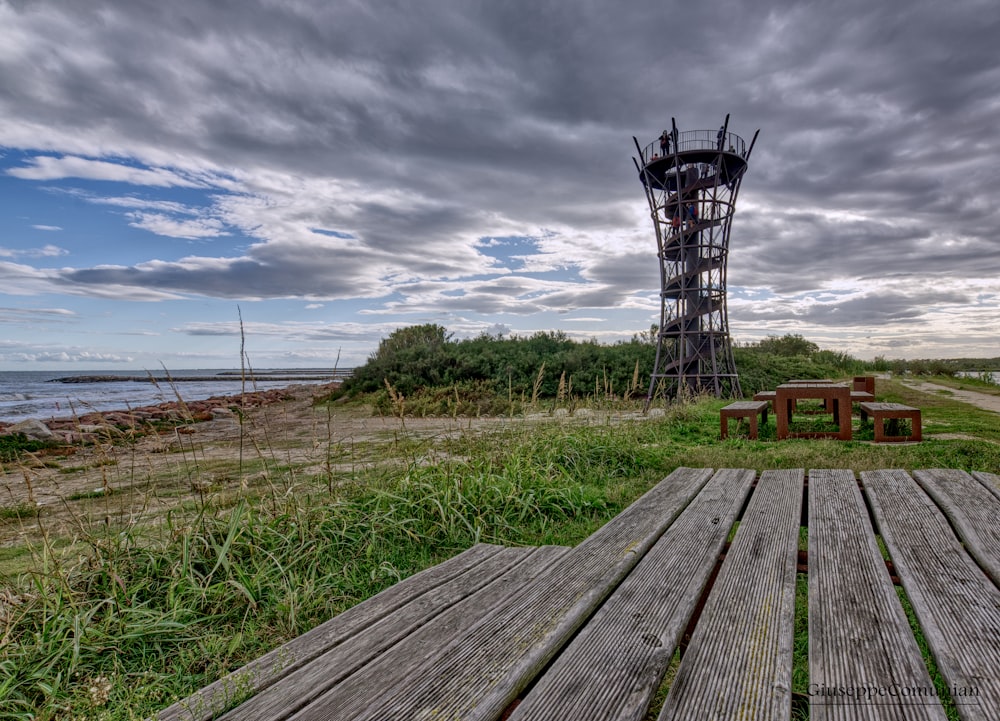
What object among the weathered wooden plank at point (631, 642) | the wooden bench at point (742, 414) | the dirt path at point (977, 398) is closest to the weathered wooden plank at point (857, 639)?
the weathered wooden plank at point (631, 642)

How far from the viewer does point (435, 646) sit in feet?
4.58

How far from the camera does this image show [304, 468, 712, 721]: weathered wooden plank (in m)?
1.12

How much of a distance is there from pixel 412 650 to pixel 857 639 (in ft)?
3.48

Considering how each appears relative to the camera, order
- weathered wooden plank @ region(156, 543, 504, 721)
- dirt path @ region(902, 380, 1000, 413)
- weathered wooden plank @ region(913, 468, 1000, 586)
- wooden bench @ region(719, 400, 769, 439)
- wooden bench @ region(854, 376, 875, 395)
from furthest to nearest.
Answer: dirt path @ region(902, 380, 1000, 413) → wooden bench @ region(854, 376, 875, 395) → wooden bench @ region(719, 400, 769, 439) → weathered wooden plank @ region(913, 468, 1000, 586) → weathered wooden plank @ region(156, 543, 504, 721)

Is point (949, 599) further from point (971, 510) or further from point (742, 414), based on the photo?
point (742, 414)

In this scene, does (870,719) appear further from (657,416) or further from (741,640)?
(657,416)

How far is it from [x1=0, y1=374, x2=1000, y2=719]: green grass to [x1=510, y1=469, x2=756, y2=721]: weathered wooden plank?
53cm

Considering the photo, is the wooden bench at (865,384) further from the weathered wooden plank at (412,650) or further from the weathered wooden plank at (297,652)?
the weathered wooden plank at (297,652)

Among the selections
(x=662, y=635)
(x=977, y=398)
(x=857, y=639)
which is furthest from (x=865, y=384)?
(x=662, y=635)

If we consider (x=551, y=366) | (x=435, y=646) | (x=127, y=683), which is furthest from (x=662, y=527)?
(x=551, y=366)

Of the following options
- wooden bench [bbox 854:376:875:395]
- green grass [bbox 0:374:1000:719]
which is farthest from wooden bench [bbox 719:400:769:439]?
wooden bench [bbox 854:376:875:395]

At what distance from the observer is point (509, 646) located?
4.37 feet

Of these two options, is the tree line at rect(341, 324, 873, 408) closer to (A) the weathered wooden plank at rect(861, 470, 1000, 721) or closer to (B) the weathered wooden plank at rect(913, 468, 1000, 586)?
(B) the weathered wooden plank at rect(913, 468, 1000, 586)

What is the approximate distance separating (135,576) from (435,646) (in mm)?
2072
